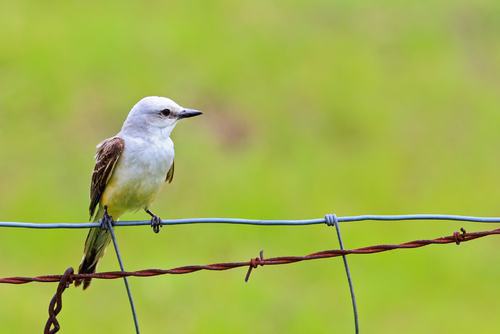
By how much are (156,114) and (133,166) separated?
370mm

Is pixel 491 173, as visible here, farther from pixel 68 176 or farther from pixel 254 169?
pixel 68 176

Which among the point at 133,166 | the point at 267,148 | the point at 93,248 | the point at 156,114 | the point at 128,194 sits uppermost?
the point at 267,148

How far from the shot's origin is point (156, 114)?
6555 millimetres

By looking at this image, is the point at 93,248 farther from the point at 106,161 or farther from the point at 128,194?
the point at 106,161

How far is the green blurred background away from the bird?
16.7 feet

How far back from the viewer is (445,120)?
669 inches

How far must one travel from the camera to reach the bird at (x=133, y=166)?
21.0 feet

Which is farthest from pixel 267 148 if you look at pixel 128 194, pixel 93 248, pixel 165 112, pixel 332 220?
pixel 332 220

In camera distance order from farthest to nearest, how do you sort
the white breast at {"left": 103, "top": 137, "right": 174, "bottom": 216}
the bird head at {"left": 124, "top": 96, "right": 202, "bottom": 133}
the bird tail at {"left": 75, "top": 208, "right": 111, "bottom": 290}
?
1. the bird head at {"left": 124, "top": 96, "right": 202, "bottom": 133}
2. the white breast at {"left": 103, "top": 137, "right": 174, "bottom": 216}
3. the bird tail at {"left": 75, "top": 208, "right": 111, "bottom": 290}

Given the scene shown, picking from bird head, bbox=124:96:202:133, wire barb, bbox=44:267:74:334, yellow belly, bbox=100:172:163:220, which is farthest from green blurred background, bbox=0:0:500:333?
wire barb, bbox=44:267:74:334

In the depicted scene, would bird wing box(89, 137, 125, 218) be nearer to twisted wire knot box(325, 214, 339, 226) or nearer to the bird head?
the bird head

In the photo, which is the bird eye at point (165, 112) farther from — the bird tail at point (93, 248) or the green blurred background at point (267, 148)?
the green blurred background at point (267, 148)

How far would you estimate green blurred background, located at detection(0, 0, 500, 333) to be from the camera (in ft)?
40.0

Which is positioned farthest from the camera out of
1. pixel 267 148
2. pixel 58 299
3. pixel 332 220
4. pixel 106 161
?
pixel 267 148
